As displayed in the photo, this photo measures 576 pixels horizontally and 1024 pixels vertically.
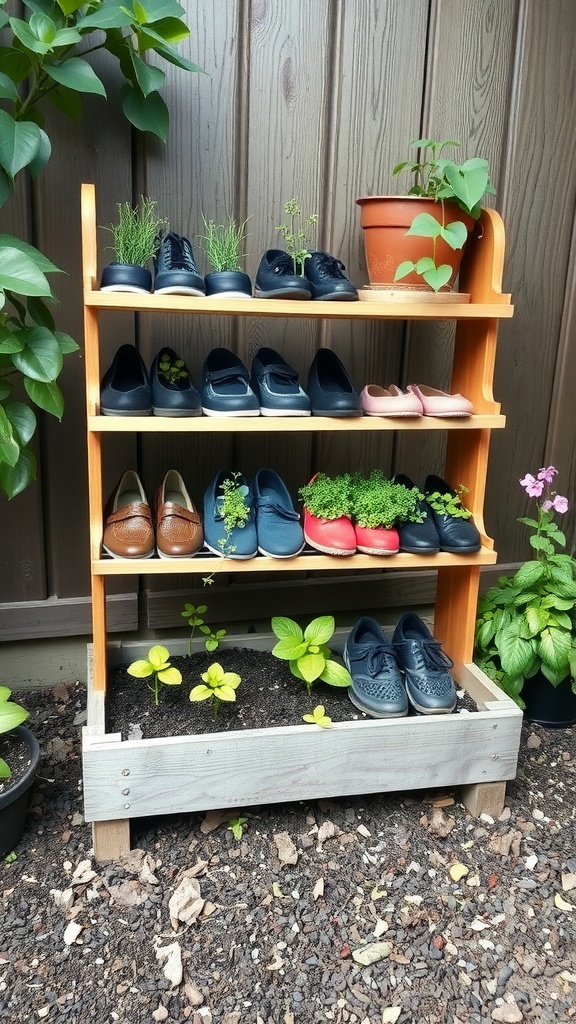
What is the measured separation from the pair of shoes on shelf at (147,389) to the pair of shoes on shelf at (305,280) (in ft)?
0.87

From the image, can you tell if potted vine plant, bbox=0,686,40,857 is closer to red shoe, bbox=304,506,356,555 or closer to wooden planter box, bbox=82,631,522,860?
wooden planter box, bbox=82,631,522,860

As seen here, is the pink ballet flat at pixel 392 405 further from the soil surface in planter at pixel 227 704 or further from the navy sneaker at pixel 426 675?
the soil surface in planter at pixel 227 704

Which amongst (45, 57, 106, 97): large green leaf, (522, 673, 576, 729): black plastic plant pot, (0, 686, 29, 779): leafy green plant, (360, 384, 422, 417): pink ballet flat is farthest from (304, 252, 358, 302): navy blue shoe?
(522, 673, 576, 729): black plastic plant pot

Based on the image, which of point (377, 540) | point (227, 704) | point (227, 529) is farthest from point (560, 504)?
point (227, 704)

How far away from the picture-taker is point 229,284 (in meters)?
1.62

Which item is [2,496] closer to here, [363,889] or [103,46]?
[103,46]

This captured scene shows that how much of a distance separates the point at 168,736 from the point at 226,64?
1.63 metres

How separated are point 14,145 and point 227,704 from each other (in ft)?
4.22

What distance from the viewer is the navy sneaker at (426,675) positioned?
175 cm

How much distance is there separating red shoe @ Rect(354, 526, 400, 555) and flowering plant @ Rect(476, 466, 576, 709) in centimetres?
47

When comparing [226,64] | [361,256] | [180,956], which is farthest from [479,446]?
[180,956]

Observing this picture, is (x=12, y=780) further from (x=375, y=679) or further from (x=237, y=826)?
(x=375, y=679)

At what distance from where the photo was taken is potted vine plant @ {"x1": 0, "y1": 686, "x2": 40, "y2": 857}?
1.51 meters

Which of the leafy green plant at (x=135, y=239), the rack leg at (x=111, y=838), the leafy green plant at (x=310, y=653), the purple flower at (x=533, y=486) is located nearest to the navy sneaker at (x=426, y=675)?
the leafy green plant at (x=310, y=653)
